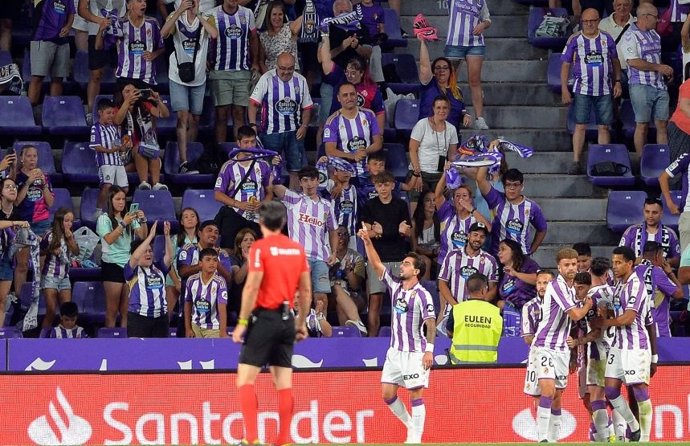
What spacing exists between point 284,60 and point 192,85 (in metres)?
1.23

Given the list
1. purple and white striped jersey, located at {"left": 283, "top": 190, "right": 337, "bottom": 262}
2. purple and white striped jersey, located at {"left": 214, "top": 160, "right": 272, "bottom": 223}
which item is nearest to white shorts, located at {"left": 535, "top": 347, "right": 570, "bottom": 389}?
purple and white striped jersey, located at {"left": 283, "top": 190, "right": 337, "bottom": 262}

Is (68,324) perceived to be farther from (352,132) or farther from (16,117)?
(352,132)

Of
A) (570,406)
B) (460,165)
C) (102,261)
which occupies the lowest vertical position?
(570,406)

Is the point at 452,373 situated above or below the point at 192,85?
below

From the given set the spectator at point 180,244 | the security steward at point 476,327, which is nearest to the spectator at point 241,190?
the spectator at point 180,244

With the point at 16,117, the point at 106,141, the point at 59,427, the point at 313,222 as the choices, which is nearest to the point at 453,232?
the point at 313,222

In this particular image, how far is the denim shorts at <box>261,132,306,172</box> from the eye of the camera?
18.2 m

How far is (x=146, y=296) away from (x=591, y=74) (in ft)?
20.0

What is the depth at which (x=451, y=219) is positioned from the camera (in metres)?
17.0

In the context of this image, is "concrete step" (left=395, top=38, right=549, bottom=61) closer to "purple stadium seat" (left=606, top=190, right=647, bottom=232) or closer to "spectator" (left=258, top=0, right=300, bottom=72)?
"spectator" (left=258, top=0, right=300, bottom=72)

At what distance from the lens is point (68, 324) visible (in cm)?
1620

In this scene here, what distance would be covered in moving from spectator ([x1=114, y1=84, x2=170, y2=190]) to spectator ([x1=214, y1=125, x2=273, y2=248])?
1009 millimetres

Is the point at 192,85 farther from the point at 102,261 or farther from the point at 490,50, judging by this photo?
the point at 490,50

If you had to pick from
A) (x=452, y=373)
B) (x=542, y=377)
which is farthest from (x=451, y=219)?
(x=542, y=377)
